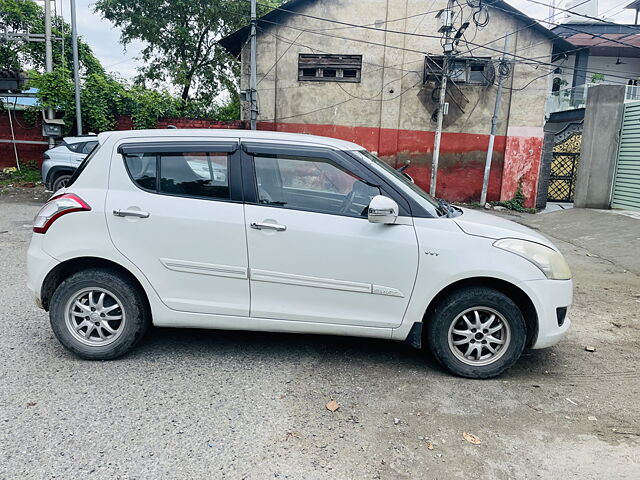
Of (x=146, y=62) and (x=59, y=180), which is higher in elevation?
(x=146, y=62)

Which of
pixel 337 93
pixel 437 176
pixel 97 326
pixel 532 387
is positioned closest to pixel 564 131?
pixel 437 176

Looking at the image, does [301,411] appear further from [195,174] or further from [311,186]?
[195,174]

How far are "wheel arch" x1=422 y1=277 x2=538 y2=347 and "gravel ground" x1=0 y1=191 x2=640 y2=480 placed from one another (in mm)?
439

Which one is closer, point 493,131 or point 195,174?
point 195,174

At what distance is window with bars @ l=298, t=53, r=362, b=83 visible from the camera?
1722 cm

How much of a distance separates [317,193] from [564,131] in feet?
65.0

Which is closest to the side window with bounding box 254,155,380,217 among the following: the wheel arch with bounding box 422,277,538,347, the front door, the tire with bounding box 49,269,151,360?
the front door

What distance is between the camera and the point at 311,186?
12.5 feet

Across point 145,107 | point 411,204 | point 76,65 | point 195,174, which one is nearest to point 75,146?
point 76,65

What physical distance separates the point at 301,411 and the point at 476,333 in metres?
1.44

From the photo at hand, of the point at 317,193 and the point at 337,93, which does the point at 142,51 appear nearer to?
the point at 337,93

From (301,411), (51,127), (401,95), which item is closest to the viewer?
(301,411)

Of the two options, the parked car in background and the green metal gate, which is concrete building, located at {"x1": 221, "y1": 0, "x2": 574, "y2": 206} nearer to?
the green metal gate

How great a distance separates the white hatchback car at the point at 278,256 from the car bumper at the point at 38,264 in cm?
1
